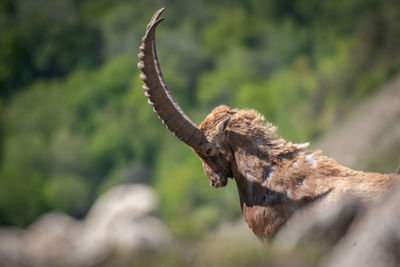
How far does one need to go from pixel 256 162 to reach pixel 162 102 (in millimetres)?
1502

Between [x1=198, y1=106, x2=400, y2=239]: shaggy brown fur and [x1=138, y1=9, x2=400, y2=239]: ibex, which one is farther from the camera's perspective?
[x1=138, y1=9, x2=400, y2=239]: ibex

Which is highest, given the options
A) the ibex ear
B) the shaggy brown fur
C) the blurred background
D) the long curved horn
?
the blurred background

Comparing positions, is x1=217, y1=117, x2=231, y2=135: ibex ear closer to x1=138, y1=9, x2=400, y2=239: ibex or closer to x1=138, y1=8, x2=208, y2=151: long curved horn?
x1=138, y1=9, x2=400, y2=239: ibex

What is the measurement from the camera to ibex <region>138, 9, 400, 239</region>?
9172 mm

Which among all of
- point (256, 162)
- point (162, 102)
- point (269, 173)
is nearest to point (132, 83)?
point (162, 102)

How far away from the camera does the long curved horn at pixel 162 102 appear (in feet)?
32.0

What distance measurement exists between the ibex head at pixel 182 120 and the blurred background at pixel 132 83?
6919cm

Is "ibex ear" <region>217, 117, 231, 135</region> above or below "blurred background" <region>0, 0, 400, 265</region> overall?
below

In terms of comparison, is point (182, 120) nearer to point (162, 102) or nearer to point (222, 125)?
point (162, 102)

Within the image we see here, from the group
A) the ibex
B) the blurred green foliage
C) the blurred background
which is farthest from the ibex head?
the blurred green foliage

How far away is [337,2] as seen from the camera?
4033 inches

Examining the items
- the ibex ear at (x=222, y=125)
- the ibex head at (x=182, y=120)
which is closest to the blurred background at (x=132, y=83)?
the ibex head at (x=182, y=120)

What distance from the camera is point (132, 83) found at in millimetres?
101625

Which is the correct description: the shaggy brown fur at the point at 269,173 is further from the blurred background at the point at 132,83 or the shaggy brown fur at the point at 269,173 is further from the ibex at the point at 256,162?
the blurred background at the point at 132,83
